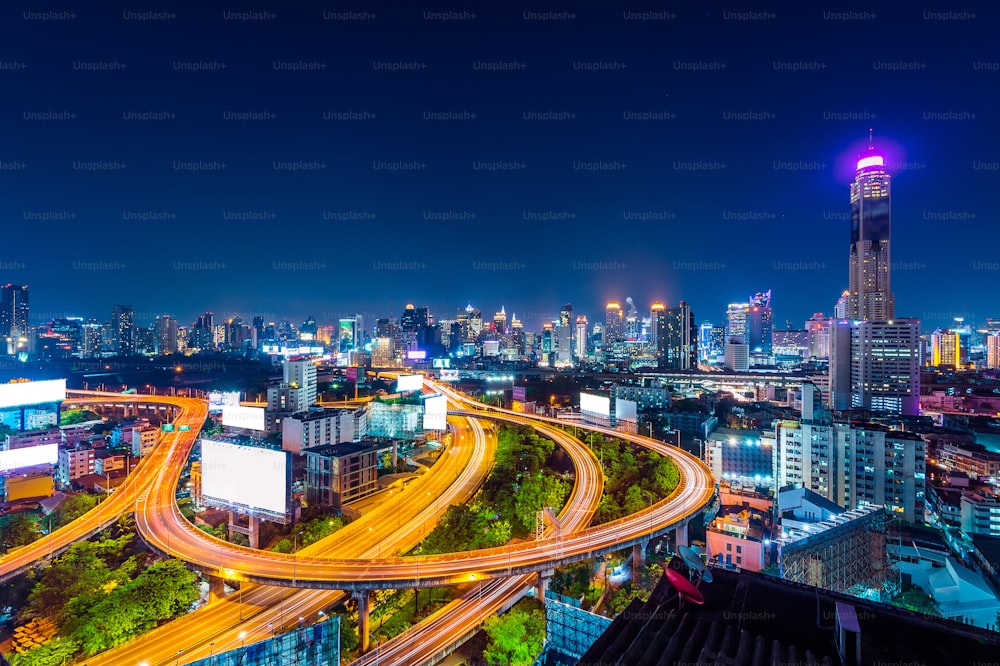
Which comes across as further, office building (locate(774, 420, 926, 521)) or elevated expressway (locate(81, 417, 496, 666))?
office building (locate(774, 420, 926, 521))

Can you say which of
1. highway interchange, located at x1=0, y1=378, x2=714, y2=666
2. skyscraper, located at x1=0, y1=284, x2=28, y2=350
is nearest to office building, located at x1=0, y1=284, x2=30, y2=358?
skyscraper, located at x1=0, y1=284, x2=28, y2=350

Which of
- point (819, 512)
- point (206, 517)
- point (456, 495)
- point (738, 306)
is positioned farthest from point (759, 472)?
point (738, 306)

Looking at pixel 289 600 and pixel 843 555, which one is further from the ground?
pixel 843 555

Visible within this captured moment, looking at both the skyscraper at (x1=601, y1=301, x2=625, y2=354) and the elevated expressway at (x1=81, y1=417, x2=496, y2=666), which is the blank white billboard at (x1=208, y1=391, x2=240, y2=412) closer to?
the elevated expressway at (x1=81, y1=417, x2=496, y2=666)

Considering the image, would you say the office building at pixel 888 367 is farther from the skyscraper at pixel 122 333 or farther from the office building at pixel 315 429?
the skyscraper at pixel 122 333

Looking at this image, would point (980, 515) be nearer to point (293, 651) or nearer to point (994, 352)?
point (293, 651)

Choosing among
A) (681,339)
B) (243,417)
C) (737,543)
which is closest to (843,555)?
(737,543)

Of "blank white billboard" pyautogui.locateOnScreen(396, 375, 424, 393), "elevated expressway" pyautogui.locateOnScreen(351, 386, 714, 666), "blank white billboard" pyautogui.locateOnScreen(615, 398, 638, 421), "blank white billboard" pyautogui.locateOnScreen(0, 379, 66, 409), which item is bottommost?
"elevated expressway" pyautogui.locateOnScreen(351, 386, 714, 666)
